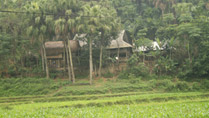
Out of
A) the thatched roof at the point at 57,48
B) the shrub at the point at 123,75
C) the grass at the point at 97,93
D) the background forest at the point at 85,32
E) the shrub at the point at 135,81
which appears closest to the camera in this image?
the grass at the point at 97,93

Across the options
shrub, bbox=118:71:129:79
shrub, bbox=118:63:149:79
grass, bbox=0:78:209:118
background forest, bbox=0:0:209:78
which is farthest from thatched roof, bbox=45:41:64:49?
shrub, bbox=118:63:149:79

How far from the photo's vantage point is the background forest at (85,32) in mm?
25094

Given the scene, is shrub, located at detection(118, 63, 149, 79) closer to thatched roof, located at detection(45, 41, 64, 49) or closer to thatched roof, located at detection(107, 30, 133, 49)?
thatched roof, located at detection(107, 30, 133, 49)

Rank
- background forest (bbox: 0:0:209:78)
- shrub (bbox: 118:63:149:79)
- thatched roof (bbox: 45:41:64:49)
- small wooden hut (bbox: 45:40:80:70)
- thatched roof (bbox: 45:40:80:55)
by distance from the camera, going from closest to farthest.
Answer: background forest (bbox: 0:0:209:78), shrub (bbox: 118:63:149:79), small wooden hut (bbox: 45:40:80:70), thatched roof (bbox: 45:40:80:55), thatched roof (bbox: 45:41:64:49)

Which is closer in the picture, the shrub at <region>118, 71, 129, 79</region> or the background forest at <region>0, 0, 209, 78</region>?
the background forest at <region>0, 0, 209, 78</region>

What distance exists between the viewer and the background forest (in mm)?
25094

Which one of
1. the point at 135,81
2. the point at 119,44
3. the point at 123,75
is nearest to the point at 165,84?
the point at 135,81

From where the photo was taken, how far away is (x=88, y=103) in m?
17.9

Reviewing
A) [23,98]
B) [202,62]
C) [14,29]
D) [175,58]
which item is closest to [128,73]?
[175,58]

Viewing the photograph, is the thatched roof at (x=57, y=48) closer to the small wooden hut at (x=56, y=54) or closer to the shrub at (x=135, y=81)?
the small wooden hut at (x=56, y=54)

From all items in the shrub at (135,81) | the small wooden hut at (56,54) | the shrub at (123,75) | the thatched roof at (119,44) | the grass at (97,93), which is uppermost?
the thatched roof at (119,44)

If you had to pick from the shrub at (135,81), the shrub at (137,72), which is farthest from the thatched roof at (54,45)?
the shrub at (135,81)

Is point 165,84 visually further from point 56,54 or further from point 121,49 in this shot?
point 56,54

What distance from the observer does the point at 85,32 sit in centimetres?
2580
